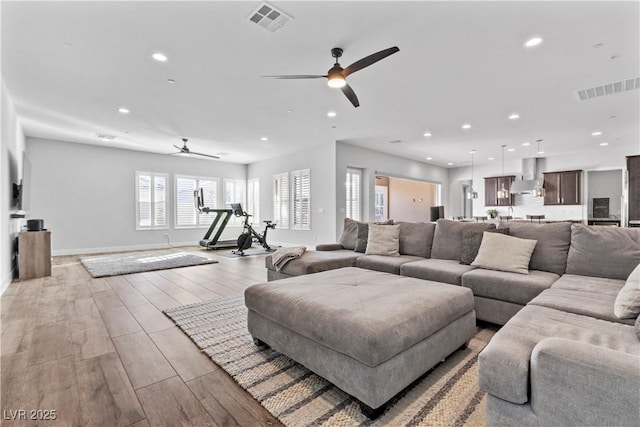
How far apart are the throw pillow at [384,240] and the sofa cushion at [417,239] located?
9cm

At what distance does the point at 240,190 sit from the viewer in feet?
34.8

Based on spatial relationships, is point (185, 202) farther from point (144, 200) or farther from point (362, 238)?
point (362, 238)

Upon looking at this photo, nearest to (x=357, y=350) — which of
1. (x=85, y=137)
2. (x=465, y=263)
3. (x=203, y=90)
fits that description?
(x=465, y=263)

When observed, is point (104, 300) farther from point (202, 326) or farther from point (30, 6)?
point (30, 6)

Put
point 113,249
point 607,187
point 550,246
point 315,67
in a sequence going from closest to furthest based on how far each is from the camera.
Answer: point 550,246 < point 315,67 < point 113,249 < point 607,187

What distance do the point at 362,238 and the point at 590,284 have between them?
2540 mm

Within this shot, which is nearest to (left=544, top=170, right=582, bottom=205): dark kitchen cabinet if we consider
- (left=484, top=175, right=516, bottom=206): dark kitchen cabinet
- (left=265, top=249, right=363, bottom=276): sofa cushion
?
(left=484, top=175, right=516, bottom=206): dark kitchen cabinet

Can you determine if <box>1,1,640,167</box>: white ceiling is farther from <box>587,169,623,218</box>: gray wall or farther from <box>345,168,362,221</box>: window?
<box>587,169,623,218</box>: gray wall

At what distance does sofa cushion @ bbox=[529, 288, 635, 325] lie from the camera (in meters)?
1.70

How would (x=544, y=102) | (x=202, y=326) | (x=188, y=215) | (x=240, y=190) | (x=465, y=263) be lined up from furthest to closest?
(x=240, y=190) → (x=188, y=215) → (x=544, y=102) → (x=465, y=263) → (x=202, y=326)

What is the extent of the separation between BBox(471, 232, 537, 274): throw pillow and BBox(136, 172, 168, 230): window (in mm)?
8630

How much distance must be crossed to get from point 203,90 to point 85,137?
183 inches

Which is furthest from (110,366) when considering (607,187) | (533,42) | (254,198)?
(607,187)

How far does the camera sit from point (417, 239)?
392cm
